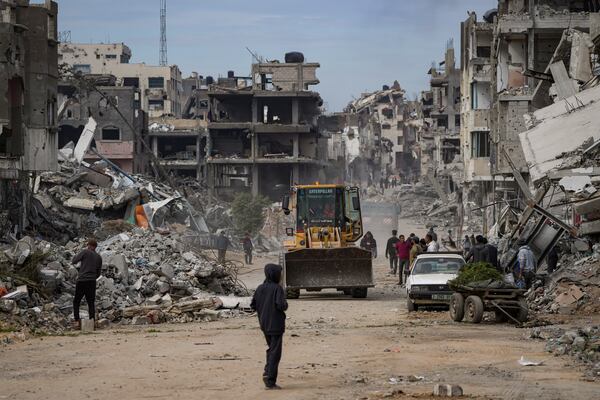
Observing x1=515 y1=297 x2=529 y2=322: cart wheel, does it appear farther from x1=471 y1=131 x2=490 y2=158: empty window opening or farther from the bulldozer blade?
x1=471 y1=131 x2=490 y2=158: empty window opening

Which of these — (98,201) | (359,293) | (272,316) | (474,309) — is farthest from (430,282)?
(98,201)

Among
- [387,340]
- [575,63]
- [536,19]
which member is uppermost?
[536,19]

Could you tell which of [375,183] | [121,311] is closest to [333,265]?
[121,311]

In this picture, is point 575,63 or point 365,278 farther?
point 575,63

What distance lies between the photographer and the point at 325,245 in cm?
3309

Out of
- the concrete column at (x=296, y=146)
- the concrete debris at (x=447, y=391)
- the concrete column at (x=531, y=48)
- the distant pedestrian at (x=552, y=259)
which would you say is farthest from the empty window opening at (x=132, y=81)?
the concrete debris at (x=447, y=391)

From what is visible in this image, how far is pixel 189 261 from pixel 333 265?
3.76 metres

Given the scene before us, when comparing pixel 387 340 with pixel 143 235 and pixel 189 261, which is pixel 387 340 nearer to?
pixel 189 261

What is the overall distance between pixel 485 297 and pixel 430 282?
11.8 feet

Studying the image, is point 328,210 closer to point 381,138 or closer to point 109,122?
point 109,122

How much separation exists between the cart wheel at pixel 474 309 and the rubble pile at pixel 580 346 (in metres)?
2.50

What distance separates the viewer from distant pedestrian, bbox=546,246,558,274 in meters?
29.1

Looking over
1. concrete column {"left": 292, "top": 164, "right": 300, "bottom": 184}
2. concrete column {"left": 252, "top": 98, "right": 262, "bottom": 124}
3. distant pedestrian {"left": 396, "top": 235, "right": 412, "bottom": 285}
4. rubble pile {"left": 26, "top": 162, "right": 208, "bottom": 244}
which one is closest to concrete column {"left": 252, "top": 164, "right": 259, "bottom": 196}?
concrete column {"left": 292, "top": 164, "right": 300, "bottom": 184}

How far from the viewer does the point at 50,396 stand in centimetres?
1280
